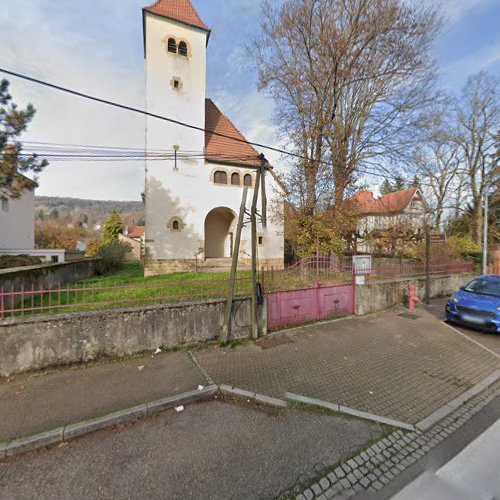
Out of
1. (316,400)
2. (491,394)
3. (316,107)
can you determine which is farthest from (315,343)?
(316,107)

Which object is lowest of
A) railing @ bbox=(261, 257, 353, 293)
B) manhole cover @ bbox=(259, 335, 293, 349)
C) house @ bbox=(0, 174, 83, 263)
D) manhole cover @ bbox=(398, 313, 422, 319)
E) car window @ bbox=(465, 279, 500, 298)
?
manhole cover @ bbox=(398, 313, 422, 319)

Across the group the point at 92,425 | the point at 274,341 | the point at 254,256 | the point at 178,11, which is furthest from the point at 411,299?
the point at 178,11

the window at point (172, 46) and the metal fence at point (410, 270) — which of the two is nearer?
the metal fence at point (410, 270)

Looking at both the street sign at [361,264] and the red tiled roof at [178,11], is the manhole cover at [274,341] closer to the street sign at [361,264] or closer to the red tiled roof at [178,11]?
the street sign at [361,264]

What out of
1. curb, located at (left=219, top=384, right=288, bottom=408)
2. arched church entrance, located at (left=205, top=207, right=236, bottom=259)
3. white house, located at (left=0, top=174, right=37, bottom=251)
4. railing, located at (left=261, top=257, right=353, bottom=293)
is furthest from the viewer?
arched church entrance, located at (left=205, top=207, right=236, bottom=259)

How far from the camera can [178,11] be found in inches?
584

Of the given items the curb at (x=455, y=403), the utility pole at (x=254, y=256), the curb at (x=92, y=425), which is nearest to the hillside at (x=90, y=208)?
the utility pole at (x=254, y=256)

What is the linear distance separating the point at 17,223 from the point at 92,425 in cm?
2247

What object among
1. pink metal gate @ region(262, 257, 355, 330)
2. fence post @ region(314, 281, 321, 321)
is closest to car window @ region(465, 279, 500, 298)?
pink metal gate @ region(262, 257, 355, 330)

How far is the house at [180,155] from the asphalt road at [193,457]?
11341mm

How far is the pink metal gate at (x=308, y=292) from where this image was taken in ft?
21.4

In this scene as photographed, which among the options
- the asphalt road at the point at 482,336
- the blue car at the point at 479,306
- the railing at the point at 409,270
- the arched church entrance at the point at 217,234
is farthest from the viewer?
the arched church entrance at the point at 217,234

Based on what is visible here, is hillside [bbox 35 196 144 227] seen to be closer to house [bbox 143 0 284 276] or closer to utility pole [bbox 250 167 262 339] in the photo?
house [bbox 143 0 284 276]

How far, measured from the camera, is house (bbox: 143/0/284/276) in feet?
46.8
